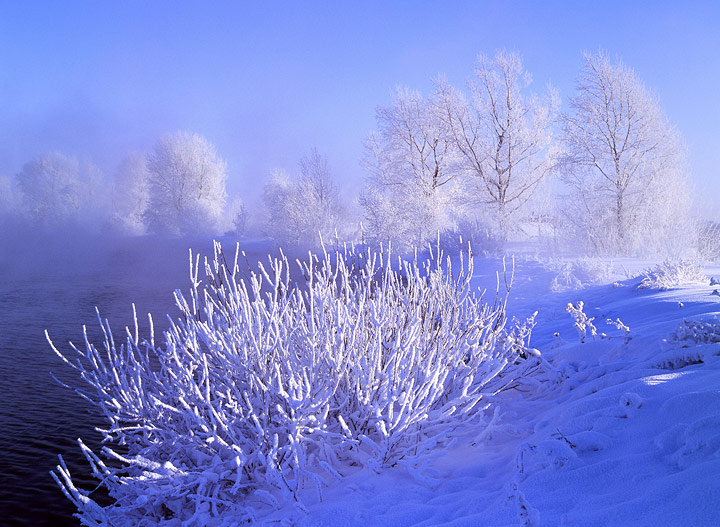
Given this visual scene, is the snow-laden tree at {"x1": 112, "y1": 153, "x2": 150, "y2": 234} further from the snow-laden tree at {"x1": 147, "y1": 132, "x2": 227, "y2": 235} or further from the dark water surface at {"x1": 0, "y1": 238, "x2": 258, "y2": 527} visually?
the dark water surface at {"x1": 0, "y1": 238, "x2": 258, "y2": 527}

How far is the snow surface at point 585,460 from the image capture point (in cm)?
187

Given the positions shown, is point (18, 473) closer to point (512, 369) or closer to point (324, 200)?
point (512, 369)

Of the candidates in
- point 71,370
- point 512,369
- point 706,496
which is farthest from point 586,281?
point 71,370

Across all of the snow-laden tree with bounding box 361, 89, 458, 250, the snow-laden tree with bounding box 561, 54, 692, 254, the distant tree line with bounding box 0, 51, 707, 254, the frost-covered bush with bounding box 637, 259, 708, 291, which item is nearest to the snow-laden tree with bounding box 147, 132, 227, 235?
the distant tree line with bounding box 0, 51, 707, 254

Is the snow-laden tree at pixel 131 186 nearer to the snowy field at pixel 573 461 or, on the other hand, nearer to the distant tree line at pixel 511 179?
the distant tree line at pixel 511 179

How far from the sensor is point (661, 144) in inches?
588

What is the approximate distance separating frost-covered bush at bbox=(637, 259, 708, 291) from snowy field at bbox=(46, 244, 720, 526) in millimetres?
3160

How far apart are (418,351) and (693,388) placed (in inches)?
61.2

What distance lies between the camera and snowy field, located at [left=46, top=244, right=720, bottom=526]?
6.23 ft

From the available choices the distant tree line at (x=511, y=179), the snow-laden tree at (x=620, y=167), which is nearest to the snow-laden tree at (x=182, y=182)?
the distant tree line at (x=511, y=179)

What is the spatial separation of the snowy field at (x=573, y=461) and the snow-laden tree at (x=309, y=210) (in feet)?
57.9

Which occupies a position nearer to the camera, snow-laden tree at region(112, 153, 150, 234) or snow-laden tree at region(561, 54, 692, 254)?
snow-laden tree at region(561, 54, 692, 254)

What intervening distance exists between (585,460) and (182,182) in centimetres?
3923

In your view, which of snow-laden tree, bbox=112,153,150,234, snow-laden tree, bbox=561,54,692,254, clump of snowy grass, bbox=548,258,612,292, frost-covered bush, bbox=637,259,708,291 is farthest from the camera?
snow-laden tree, bbox=112,153,150,234
